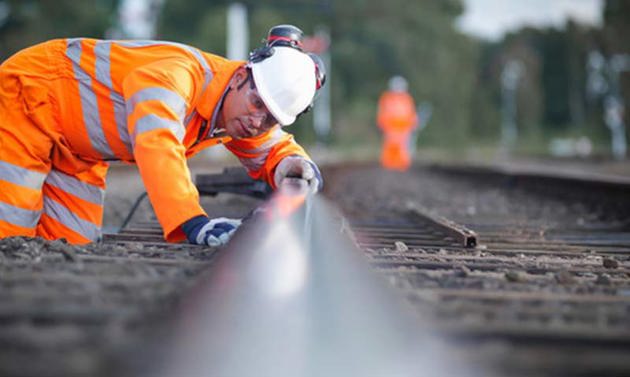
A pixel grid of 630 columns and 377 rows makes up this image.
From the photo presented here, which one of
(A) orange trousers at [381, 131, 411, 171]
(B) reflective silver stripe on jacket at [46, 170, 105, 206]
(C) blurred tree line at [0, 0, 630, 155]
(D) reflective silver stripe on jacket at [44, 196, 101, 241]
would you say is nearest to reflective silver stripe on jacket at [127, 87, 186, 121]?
(B) reflective silver stripe on jacket at [46, 170, 105, 206]

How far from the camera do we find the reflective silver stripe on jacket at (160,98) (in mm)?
3123

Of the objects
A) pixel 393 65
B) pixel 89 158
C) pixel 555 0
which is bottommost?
pixel 89 158

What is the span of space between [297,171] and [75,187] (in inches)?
47.5

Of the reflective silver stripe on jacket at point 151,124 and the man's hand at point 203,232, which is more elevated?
the reflective silver stripe on jacket at point 151,124

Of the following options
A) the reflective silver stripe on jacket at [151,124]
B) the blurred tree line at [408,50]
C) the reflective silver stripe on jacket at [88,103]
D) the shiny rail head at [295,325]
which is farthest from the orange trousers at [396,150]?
the shiny rail head at [295,325]

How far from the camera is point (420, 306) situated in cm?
209

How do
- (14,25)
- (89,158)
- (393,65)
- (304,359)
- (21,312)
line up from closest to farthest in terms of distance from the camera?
(304,359) < (21,312) < (89,158) < (14,25) < (393,65)

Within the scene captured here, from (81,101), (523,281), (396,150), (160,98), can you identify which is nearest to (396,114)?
(396,150)

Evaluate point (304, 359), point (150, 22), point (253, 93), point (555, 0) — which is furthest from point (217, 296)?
point (555, 0)

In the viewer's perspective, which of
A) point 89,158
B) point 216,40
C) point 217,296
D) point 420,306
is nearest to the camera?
point 217,296

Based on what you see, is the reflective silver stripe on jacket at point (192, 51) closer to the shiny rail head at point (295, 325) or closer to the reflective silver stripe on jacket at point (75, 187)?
the reflective silver stripe on jacket at point (75, 187)

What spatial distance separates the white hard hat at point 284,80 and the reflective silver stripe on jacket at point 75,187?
125 cm

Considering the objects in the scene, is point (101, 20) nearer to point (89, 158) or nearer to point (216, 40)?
point (216, 40)

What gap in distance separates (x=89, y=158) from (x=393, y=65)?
52.1m
